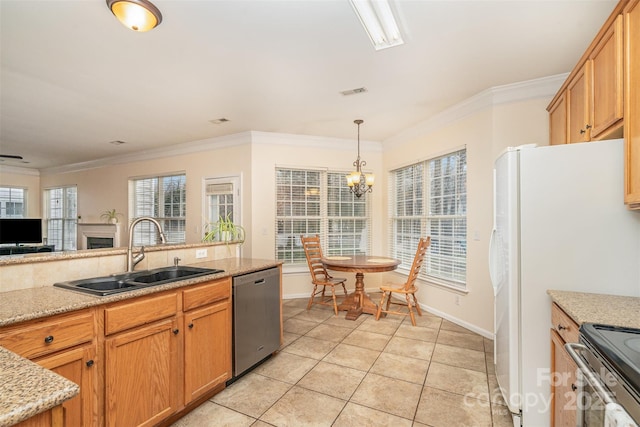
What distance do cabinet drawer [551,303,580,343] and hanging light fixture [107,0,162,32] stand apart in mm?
2921

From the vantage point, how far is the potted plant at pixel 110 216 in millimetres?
6020

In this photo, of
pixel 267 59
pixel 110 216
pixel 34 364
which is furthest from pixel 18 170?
pixel 34 364

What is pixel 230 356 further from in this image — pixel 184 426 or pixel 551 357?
pixel 551 357

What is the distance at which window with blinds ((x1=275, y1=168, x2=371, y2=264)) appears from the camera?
4.89m

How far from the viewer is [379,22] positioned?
6.73ft

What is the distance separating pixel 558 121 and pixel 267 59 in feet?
8.72

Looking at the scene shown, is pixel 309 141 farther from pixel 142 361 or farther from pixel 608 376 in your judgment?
pixel 608 376

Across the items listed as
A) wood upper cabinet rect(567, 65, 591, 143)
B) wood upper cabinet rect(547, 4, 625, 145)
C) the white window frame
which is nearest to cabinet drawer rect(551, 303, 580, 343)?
wood upper cabinet rect(547, 4, 625, 145)

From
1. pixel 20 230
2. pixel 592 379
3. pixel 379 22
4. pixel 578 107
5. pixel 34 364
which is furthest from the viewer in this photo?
pixel 20 230

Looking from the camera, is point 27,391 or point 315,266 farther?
point 315,266

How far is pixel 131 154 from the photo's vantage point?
6.07 m

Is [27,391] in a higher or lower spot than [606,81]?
lower

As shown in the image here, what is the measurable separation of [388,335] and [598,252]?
2.15 metres

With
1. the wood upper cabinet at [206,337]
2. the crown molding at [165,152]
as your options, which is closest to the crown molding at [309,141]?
the crown molding at [165,152]
